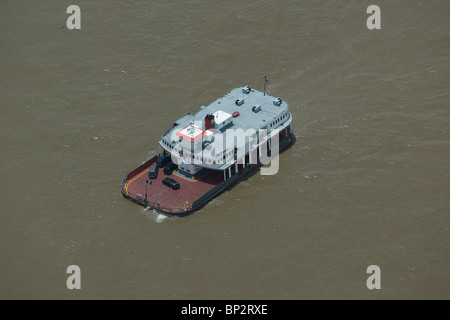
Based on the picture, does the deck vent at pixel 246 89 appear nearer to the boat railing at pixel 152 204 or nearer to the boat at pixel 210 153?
the boat at pixel 210 153

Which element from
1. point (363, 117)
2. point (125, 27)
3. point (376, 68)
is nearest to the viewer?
point (363, 117)

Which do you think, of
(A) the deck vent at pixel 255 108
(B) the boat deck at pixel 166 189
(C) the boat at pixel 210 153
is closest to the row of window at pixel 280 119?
(C) the boat at pixel 210 153

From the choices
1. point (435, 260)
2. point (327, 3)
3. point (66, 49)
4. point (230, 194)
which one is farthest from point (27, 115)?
point (435, 260)

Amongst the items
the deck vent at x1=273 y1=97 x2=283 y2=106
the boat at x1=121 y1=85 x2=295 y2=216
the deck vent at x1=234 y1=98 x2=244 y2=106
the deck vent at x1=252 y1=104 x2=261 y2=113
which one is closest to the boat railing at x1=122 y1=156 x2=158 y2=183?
the boat at x1=121 y1=85 x2=295 y2=216

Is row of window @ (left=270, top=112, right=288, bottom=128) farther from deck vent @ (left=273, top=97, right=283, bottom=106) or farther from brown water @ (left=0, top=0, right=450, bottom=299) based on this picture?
brown water @ (left=0, top=0, right=450, bottom=299)

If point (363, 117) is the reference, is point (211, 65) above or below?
above

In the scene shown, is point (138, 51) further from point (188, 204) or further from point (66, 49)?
point (188, 204)

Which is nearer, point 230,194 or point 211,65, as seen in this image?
point 230,194
